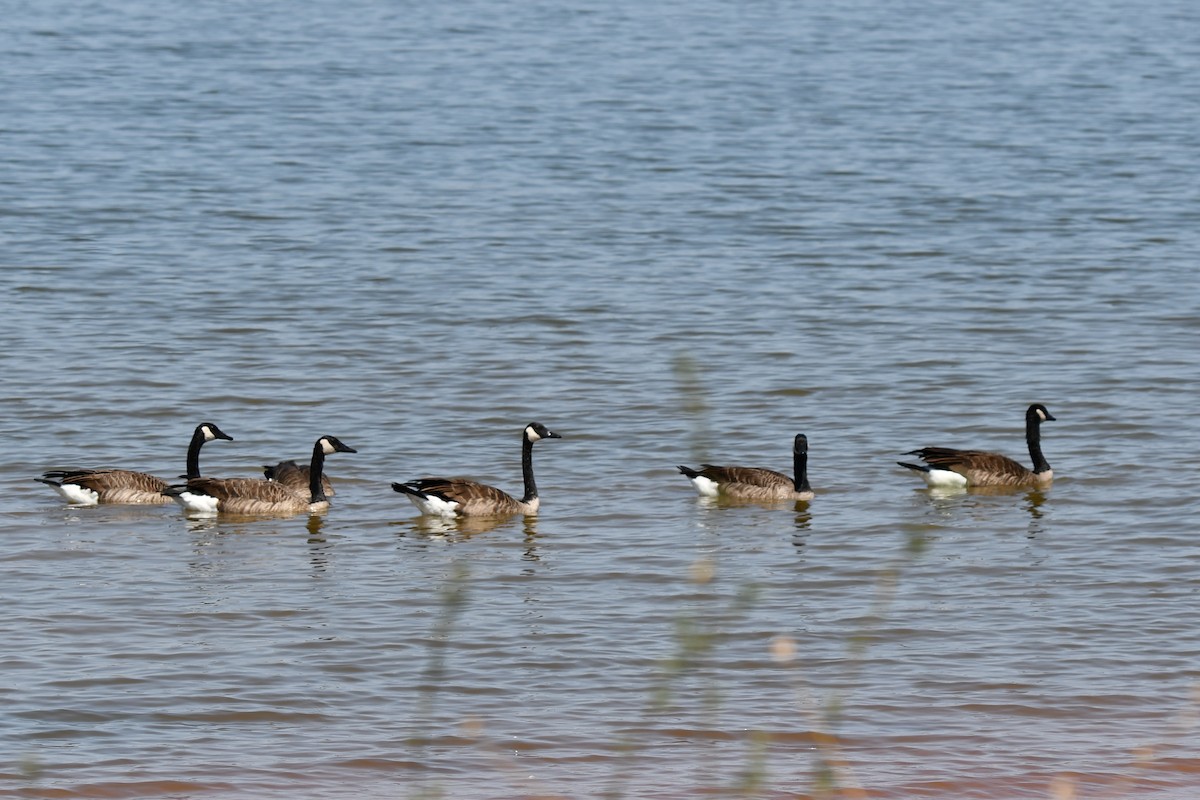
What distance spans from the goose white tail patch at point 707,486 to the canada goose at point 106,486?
15.1 feet

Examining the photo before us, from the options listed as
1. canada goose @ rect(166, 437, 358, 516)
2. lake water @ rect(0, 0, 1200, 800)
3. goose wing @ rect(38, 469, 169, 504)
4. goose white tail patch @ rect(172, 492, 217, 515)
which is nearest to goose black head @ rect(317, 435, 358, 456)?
canada goose @ rect(166, 437, 358, 516)

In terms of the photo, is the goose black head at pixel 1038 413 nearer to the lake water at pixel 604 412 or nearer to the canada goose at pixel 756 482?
the lake water at pixel 604 412

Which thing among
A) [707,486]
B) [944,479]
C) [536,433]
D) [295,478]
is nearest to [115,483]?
[295,478]

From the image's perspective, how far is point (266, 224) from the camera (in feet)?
101

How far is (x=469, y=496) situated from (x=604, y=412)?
3.86m

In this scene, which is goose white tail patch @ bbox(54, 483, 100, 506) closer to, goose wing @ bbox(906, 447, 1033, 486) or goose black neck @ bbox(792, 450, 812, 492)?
goose black neck @ bbox(792, 450, 812, 492)

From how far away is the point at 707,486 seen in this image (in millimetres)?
18047

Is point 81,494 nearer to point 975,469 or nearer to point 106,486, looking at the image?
point 106,486

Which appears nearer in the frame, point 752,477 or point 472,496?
point 472,496

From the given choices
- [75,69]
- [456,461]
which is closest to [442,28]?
[75,69]

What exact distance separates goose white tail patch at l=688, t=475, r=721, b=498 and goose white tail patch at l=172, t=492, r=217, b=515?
4.24 m

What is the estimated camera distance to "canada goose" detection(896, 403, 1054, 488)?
18.4m

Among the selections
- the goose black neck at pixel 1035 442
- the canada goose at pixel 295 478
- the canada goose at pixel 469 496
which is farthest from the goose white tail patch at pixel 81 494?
the goose black neck at pixel 1035 442

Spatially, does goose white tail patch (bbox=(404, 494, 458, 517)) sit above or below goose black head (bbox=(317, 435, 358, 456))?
below
